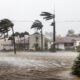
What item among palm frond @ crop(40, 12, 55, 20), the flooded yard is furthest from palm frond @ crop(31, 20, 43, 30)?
the flooded yard

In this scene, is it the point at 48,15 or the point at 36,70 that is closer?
the point at 36,70

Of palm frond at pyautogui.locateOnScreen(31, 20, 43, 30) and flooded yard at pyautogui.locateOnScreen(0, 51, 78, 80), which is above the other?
palm frond at pyautogui.locateOnScreen(31, 20, 43, 30)

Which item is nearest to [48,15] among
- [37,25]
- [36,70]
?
[37,25]

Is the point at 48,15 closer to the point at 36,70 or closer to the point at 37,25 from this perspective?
the point at 37,25

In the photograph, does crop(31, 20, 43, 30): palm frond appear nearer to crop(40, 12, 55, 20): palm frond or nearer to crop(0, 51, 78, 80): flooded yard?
crop(40, 12, 55, 20): palm frond

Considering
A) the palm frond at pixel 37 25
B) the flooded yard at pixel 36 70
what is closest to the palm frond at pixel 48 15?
the palm frond at pixel 37 25

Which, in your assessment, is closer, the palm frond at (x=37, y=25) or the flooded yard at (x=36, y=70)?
the flooded yard at (x=36, y=70)

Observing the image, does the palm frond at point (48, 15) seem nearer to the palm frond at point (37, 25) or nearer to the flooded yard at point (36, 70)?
the palm frond at point (37, 25)

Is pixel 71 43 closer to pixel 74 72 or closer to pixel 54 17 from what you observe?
pixel 54 17

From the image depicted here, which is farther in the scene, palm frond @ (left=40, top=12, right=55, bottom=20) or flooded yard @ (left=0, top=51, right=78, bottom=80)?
palm frond @ (left=40, top=12, right=55, bottom=20)

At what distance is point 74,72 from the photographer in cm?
1287

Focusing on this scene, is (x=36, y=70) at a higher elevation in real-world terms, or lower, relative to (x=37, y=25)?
lower

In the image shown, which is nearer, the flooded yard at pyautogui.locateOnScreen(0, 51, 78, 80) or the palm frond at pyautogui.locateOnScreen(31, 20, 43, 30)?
the flooded yard at pyautogui.locateOnScreen(0, 51, 78, 80)

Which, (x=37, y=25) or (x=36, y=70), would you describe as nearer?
(x=36, y=70)
